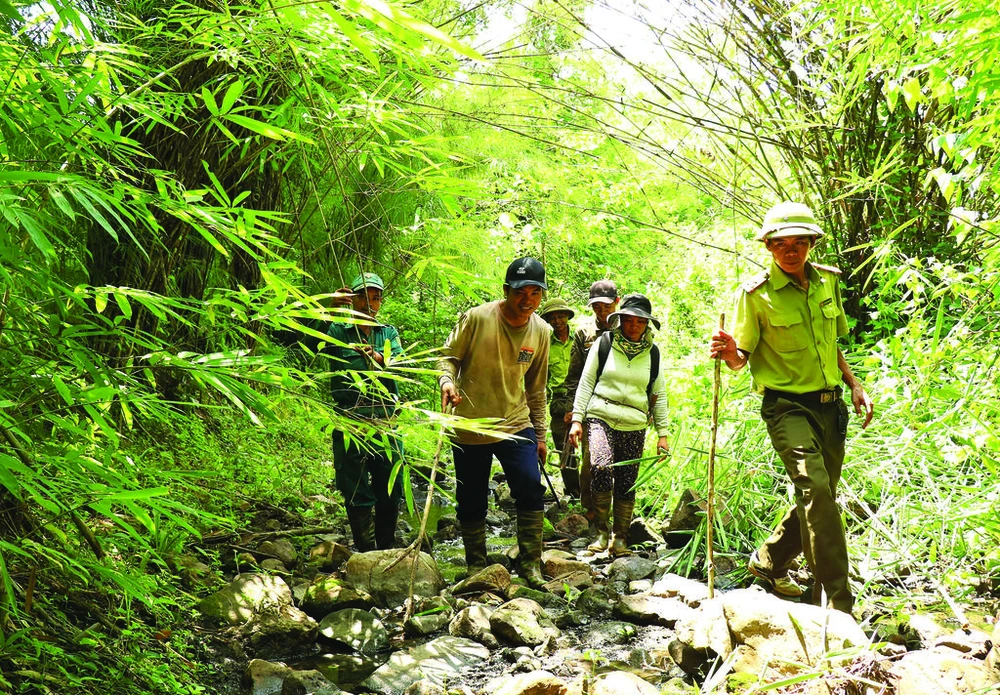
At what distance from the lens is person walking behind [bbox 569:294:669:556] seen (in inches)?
239

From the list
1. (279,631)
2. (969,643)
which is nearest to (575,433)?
(279,631)

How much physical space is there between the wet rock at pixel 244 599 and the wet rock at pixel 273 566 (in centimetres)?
55

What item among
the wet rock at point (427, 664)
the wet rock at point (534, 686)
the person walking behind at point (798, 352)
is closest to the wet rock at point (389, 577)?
the wet rock at point (427, 664)

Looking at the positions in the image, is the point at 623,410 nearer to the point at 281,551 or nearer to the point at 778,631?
the point at 281,551

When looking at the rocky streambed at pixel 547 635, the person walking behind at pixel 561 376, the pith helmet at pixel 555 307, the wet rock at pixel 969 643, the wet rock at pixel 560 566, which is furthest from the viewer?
the person walking behind at pixel 561 376

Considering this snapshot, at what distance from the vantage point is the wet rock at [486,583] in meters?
5.19

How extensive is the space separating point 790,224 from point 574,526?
3.95 meters

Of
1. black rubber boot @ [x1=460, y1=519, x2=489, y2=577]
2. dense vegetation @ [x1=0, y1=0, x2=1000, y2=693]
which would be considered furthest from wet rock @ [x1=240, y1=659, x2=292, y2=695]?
black rubber boot @ [x1=460, y1=519, x2=489, y2=577]

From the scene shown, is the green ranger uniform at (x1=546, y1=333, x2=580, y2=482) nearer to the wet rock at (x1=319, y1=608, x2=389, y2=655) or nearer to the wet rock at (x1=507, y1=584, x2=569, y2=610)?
the wet rock at (x1=507, y1=584, x2=569, y2=610)

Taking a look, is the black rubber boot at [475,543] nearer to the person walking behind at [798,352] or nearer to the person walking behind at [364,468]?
the person walking behind at [364,468]

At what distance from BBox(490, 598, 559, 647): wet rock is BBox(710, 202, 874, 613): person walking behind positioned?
56.5 inches

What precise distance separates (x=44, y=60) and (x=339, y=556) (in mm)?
3952

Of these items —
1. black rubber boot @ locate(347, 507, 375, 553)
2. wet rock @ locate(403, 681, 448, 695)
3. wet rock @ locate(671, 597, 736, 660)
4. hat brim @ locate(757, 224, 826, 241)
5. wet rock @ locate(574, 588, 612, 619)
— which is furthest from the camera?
black rubber boot @ locate(347, 507, 375, 553)

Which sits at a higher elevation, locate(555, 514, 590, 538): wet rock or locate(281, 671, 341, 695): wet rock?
locate(281, 671, 341, 695): wet rock
